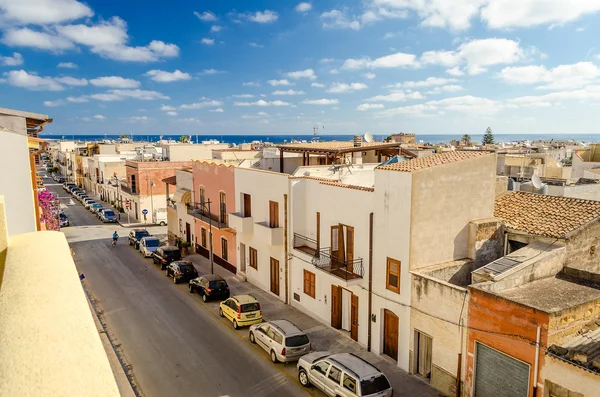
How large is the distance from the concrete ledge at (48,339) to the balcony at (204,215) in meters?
25.4

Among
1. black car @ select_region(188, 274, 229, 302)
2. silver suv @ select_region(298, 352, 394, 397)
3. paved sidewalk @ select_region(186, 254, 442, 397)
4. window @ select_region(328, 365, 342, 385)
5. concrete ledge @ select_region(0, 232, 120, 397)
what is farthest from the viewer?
black car @ select_region(188, 274, 229, 302)

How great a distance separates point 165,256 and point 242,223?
7.93m

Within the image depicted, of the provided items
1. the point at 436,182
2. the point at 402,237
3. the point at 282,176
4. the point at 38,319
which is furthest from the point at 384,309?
the point at 38,319

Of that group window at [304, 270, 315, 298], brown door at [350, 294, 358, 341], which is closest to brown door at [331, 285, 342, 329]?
brown door at [350, 294, 358, 341]

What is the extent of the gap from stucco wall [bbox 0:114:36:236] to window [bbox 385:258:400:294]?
1211 centimetres

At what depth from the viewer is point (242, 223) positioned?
2559 centimetres

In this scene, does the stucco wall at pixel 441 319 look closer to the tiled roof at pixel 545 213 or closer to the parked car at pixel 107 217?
the tiled roof at pixel 545 213

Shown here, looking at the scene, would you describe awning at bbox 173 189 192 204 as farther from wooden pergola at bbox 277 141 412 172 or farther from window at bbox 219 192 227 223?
wooden pergola at bbox 277 141 412 172

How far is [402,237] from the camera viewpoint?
16.4 meters

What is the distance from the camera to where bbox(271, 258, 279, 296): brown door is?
2434 cm

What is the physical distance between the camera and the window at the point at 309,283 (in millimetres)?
21562

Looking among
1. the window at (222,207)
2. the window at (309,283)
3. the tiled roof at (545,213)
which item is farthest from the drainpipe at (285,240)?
the tiled roof at (545,213)

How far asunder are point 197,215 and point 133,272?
596 cm

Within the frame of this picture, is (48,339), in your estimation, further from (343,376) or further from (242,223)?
(242,223)
